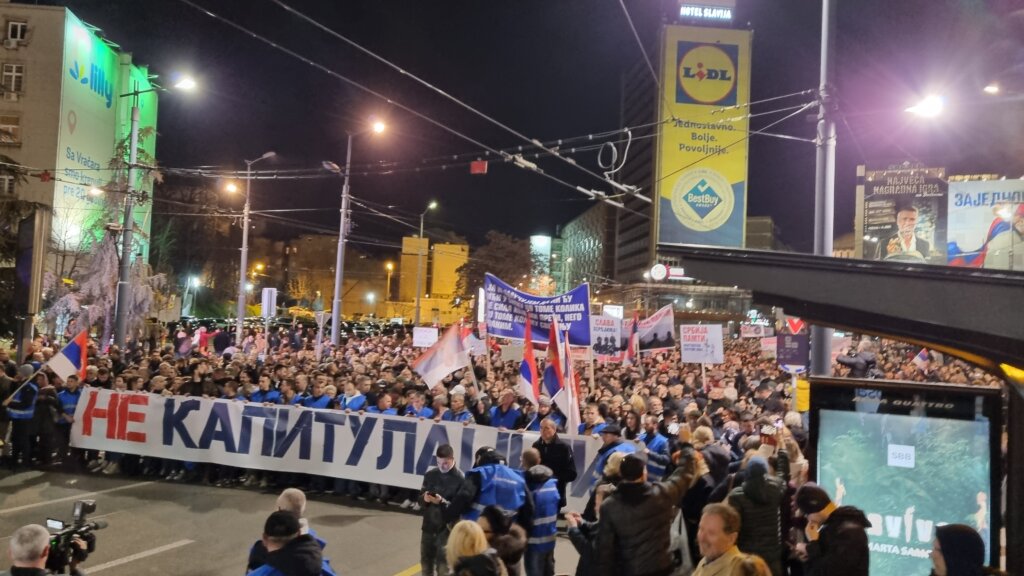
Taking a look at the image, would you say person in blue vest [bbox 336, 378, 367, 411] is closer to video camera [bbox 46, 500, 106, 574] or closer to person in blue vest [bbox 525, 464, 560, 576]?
person in blue vest [bbox 525, 464, 560, 576]

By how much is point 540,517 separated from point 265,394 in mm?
7221

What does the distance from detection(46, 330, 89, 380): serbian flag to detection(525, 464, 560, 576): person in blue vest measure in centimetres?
948

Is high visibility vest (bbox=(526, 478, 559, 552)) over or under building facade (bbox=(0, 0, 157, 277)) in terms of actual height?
under

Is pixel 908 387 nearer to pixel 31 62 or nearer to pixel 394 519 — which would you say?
pixel 394 519

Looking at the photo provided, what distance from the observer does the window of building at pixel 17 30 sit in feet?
140

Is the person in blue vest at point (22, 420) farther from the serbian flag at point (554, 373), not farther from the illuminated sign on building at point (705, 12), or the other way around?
the illuminated sign on building at point (705, 12)

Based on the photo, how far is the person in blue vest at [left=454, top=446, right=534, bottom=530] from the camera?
616cm

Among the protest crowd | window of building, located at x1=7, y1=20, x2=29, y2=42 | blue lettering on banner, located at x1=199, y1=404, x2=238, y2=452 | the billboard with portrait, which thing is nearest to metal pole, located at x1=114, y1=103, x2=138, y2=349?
the protest crowd

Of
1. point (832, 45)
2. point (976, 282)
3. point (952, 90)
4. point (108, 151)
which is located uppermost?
point (108, 151)

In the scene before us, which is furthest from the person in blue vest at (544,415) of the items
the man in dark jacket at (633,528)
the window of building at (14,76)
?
the window of building at (14,76)

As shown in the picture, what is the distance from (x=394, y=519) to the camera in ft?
33.0

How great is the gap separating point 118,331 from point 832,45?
16.7 m

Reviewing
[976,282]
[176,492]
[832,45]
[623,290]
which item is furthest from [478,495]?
A: [623,290]

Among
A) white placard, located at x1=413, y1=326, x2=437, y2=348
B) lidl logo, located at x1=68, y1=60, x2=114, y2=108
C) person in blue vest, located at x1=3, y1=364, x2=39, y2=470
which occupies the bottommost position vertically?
person in blue vest, located at x1=3, y1=364, x2=39, y2=470
